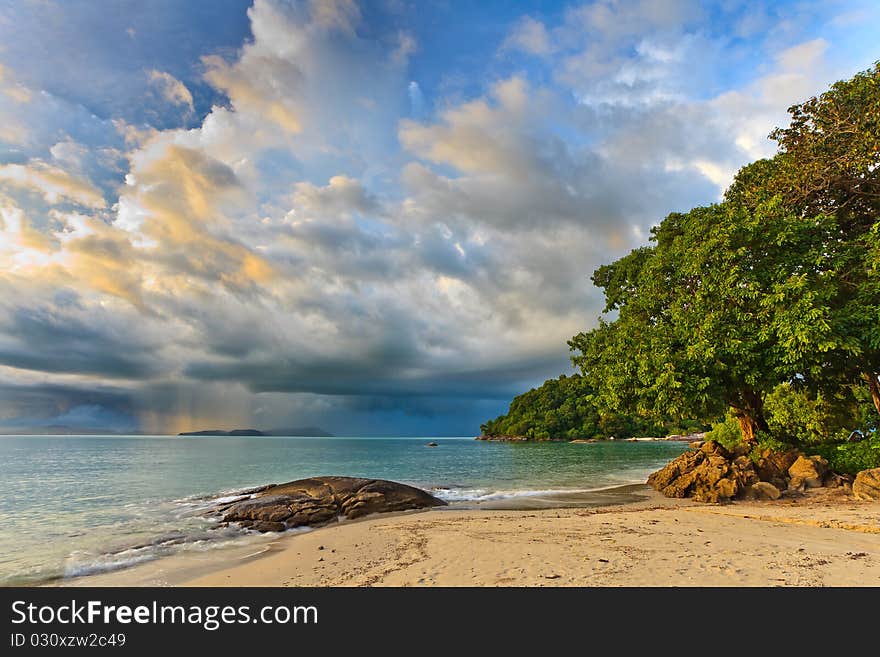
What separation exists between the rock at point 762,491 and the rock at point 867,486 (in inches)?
106

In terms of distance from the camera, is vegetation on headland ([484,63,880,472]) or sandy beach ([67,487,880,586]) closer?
sandy beach ([67,487,880,586])

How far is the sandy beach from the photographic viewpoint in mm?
8039

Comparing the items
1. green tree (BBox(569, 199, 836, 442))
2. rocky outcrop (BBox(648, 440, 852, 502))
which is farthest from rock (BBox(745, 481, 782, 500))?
green tree (BBox(569, 199, 836, 442))

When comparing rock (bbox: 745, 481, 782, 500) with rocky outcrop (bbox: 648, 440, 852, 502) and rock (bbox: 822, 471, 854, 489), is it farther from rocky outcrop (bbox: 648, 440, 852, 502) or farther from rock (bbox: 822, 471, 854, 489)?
rock (bbox: 822, 471, 854, 489)

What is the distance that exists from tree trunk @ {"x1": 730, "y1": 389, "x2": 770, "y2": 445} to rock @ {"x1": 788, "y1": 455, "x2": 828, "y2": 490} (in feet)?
12.0

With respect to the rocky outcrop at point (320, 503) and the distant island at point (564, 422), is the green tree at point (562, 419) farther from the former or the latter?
the rocky outcrop at point (320, 503)

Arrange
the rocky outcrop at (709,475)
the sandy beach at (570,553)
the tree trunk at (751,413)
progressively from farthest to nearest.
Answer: the tree trunk at (751,413) → the rocky outcrop at (709,475) → the sandy beach at (570,553)

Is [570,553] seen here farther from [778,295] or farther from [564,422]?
[564,422]

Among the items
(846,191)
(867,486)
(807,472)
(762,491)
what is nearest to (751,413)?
(807,472)

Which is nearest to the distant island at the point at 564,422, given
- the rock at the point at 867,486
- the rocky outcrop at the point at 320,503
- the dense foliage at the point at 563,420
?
the dense foliage at the point at 563,420

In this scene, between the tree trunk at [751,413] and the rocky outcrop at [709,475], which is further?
the tree trunk at [751,413]

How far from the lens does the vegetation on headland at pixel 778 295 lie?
714 inches

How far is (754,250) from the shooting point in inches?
795
